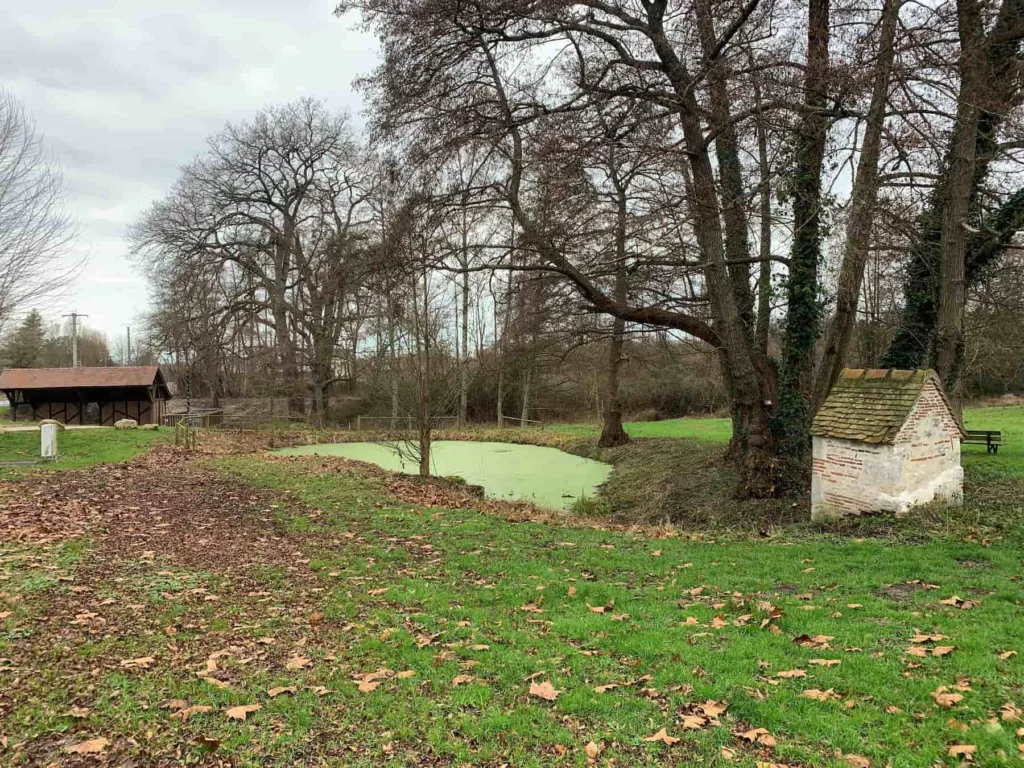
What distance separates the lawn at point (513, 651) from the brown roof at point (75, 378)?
978 inches

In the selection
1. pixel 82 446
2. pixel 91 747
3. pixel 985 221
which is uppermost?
pixel 985 221

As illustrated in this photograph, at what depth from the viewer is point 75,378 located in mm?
28188

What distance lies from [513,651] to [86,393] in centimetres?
3211

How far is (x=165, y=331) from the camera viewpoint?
2895cm

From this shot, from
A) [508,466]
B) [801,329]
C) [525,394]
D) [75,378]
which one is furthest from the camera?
[525,394]

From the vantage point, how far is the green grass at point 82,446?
48.2 feet

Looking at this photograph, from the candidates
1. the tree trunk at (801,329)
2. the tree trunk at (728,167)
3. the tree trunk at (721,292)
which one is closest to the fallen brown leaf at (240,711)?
the tree trunk at (728,167)

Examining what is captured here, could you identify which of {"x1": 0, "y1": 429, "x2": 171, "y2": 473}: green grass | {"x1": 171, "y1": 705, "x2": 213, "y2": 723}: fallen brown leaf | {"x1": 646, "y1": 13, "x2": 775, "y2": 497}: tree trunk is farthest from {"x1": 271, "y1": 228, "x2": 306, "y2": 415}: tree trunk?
{"x1": 171, "y1": 705, "x2": 213, "y2": 723}: fallen brown leaf

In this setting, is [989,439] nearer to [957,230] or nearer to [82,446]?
[957,230]

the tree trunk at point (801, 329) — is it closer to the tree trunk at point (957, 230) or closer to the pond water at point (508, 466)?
the tree trunk at point (957, 230)

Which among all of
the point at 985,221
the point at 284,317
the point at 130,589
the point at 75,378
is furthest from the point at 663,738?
the point at 75,378

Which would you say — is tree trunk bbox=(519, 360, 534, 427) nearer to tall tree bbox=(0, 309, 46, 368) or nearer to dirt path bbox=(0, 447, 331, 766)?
dirt path bbox=(0, 447, 331, 766)

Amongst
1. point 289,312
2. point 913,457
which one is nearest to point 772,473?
point 913,457

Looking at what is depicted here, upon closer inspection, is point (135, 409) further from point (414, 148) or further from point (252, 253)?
point (414, 148)
